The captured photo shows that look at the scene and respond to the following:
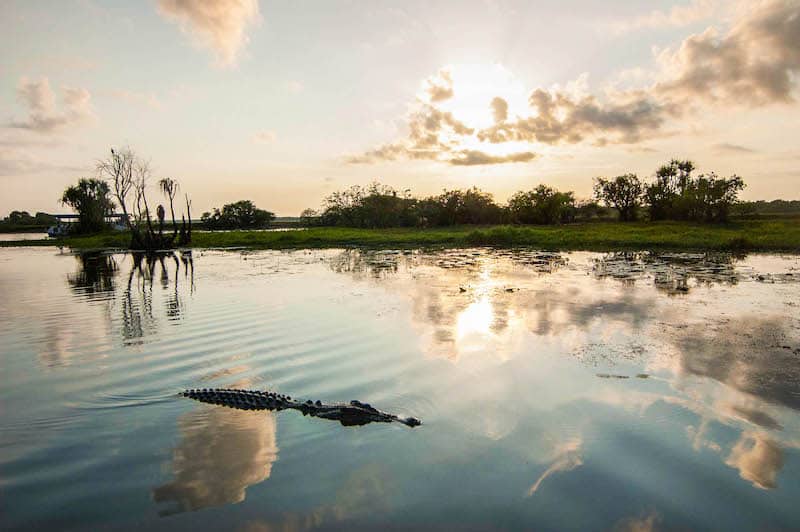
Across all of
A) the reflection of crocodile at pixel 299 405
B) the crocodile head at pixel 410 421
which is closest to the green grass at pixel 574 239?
the crocodile head at pixel 410 421

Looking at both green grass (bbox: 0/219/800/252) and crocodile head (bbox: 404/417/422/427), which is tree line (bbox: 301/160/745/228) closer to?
green grass (bbox: 0/219/800/252)

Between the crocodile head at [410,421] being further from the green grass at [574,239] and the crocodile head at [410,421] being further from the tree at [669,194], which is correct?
the tree at [669,194]

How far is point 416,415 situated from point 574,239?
3100 cm

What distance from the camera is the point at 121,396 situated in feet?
20.1

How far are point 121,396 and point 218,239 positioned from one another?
131 ft

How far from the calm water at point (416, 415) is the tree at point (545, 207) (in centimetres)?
3822

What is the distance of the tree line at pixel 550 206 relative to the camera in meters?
42.1

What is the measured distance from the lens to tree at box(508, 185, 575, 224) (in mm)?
49250

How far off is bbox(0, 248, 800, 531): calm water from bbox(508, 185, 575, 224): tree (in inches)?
1505

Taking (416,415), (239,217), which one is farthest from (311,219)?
(416,415)

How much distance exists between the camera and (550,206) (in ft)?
163

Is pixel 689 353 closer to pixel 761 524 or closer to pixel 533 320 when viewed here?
pixel 533 320

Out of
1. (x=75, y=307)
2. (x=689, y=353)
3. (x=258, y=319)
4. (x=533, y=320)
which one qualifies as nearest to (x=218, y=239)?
(x=75, y=307)

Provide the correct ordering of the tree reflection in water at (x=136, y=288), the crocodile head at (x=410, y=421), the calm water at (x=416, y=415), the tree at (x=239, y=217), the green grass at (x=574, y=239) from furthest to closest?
the tree at (x=239, y=217) → the green grass at (x=574, y=239) → the tree reflection in water at (x=136, y=288) → the crocodile head at (x=410, y=421) → the calm water at (x=416, y=415)
